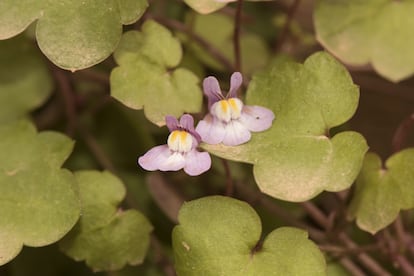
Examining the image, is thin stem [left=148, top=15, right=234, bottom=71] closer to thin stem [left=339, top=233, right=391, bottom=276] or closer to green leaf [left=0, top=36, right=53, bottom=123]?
green leaf [left=0, top=36, right=53, bottom=123]

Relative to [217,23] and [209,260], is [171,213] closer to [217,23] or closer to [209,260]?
[209,260]

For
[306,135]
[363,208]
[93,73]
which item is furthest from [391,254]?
[93,73]

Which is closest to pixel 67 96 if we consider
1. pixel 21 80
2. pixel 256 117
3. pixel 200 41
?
pixel 21 80

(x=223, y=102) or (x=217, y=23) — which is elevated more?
(x=223, y=102)

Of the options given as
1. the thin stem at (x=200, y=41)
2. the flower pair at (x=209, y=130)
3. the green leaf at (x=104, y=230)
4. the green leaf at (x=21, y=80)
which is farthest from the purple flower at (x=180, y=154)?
the green leaf at (x=21, y=80)

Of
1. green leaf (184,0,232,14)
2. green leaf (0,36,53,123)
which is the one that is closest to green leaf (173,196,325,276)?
green leaf (184,0,232,14)

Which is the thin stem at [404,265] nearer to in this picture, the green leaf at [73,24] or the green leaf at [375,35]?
the green leaf at [375,35]
